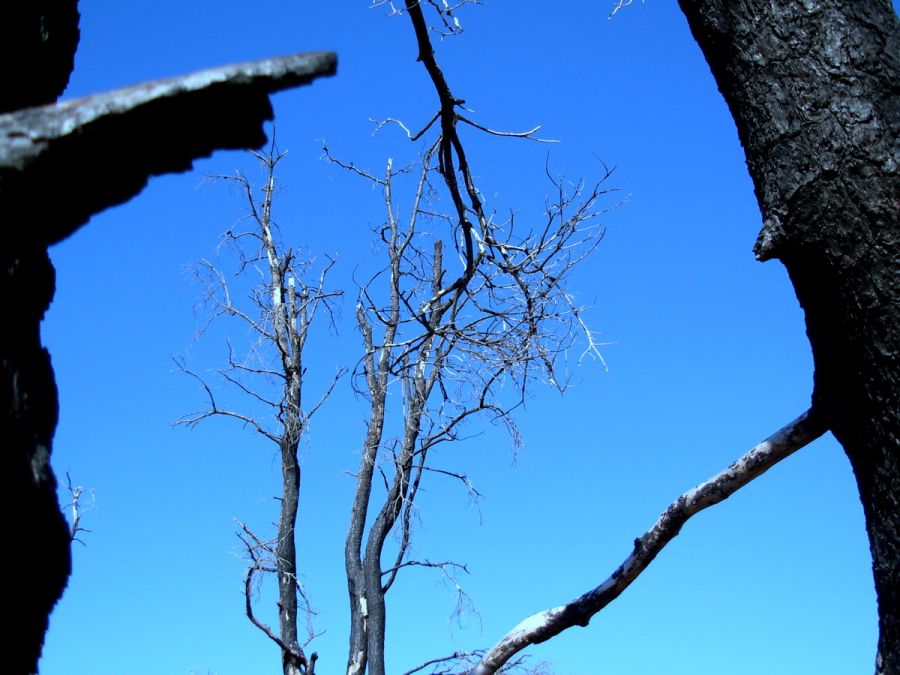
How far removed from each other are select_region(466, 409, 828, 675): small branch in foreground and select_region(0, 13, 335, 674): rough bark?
174cm

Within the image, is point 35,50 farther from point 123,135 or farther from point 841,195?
point 841,195

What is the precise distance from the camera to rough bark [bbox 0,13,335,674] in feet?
3.56

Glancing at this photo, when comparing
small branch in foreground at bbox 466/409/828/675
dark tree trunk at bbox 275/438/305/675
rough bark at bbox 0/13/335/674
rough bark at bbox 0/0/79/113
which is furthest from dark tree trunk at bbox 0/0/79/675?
dark tree trunk at bbox 275/438/305/675

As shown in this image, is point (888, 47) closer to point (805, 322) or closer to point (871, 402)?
point (805, 322)

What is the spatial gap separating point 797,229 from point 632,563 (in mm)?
1206

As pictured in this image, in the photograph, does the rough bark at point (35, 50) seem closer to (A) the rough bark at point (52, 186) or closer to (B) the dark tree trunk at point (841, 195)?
(A) the rough bark at point (52, 186)

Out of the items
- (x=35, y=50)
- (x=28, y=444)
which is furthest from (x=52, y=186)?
(x=35, y=50)

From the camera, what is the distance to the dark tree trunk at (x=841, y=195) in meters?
2.05

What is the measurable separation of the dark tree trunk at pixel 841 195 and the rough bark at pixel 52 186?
137cm

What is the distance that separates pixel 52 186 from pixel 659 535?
2.18m

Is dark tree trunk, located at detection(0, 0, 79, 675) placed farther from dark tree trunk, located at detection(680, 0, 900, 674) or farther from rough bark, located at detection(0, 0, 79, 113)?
dark tree trunk, located at detection(680, 0, 900, 674)

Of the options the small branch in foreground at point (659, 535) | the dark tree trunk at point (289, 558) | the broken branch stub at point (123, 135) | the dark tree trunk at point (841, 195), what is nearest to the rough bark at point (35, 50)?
the broken branch stub at point (123, 135)

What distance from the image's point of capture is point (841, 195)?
6.89 ft

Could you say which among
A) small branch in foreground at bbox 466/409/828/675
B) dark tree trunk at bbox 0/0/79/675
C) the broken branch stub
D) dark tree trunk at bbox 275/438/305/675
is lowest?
dark tree trunk at bbox 0/0/79/675
